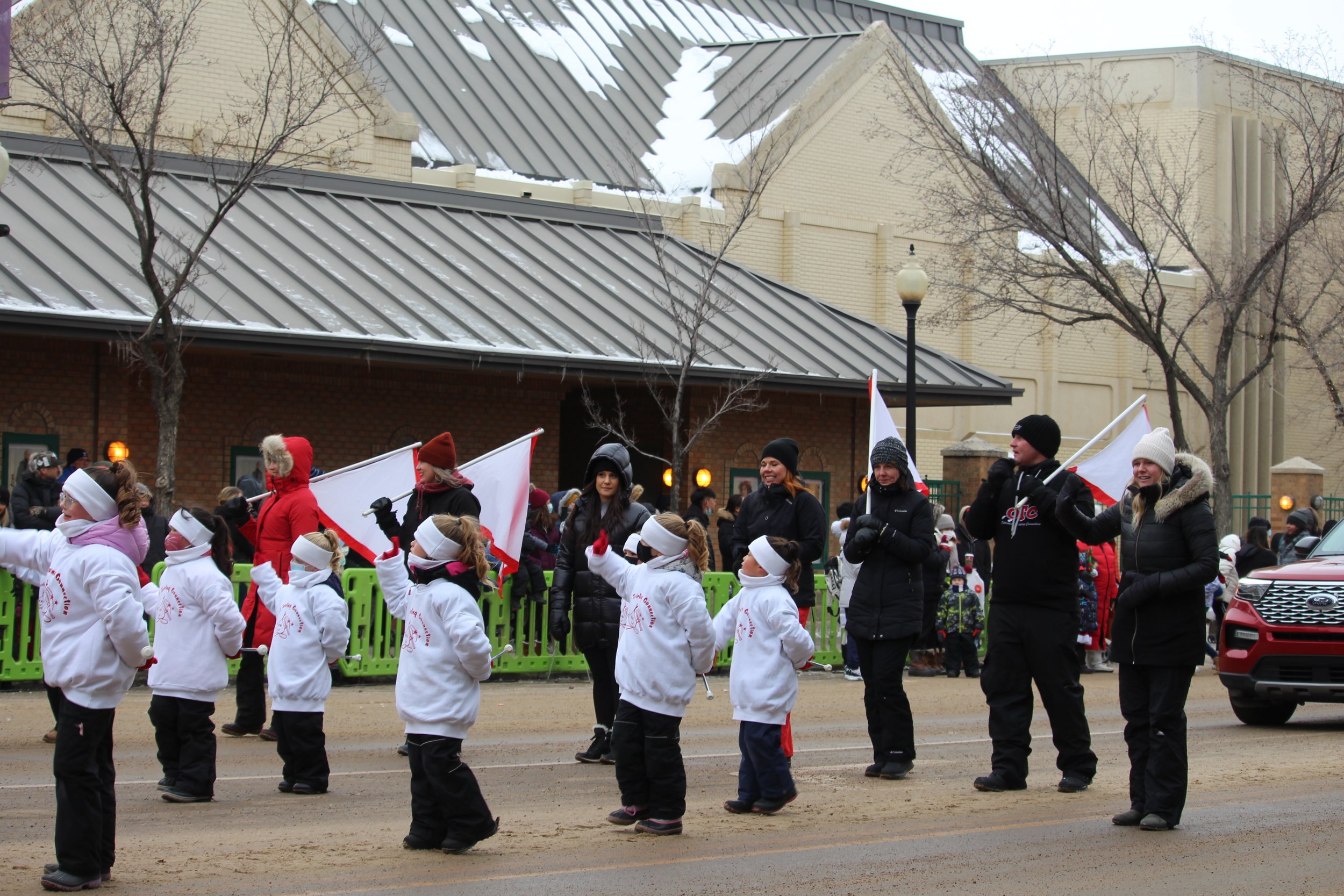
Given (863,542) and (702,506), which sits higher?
(702,506)

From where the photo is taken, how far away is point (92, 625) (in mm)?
6863

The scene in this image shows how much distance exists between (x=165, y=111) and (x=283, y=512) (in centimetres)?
1230

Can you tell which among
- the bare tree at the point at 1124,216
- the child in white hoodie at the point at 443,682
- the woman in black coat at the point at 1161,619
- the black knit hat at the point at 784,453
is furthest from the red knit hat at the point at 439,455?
the bare tree at the point at 1124,216

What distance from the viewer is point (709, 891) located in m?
6.70

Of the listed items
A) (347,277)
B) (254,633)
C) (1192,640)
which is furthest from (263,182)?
(1192,640)

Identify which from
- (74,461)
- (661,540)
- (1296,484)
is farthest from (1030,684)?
(1296,484)

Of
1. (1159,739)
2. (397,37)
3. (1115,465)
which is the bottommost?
(1159,739)

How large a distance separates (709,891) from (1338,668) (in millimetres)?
7902

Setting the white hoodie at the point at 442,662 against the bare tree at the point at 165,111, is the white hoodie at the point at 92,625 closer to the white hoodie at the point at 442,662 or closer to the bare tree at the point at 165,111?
the white hoodie at the point at 442,662

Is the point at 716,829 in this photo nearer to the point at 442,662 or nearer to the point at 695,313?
the point at 442,662

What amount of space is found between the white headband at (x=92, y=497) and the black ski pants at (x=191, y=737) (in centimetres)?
181

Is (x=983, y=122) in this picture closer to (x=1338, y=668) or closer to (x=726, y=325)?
(x=726, y=325)

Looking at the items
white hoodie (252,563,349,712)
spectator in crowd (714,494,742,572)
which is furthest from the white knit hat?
white hoodie (252,563,349,712)

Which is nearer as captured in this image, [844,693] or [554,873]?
[554,873]
